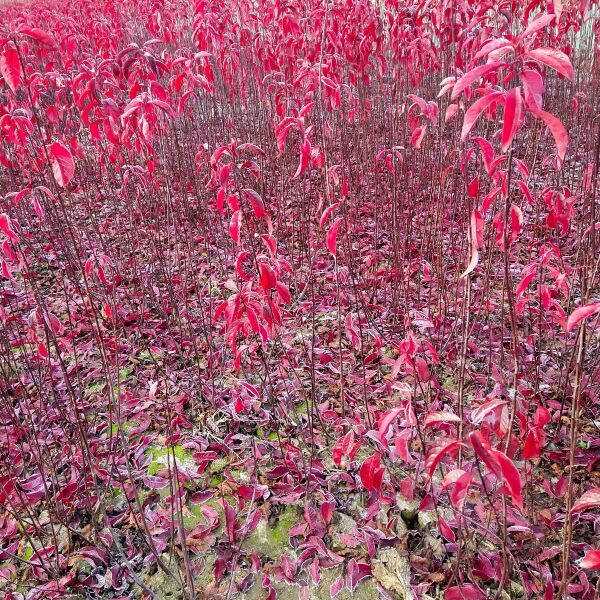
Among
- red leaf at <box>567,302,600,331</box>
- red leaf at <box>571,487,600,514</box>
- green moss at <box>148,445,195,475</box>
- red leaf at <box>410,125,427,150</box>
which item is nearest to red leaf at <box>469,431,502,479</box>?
red leaf at <box>571,487,600,514</box>

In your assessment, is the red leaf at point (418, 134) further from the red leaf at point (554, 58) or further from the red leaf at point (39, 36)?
the red leaf at point (39, 36)

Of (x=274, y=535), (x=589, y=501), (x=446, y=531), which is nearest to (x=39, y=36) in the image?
(x=589, y=501)

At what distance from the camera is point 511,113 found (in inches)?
37.1

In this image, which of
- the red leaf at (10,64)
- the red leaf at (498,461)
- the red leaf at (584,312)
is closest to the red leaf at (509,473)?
the red leaf at (498,461)

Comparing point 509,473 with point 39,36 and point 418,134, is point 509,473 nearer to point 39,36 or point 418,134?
point 39,36

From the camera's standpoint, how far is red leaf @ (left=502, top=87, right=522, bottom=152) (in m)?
0.93

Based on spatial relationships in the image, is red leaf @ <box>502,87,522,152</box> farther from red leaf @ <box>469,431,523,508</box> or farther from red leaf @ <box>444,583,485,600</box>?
red leaf @ <box>444,583,485,600</box>

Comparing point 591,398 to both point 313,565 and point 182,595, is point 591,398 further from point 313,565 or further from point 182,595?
point 182,595

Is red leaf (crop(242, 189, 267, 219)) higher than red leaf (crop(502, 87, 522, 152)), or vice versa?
red leaf (crop(502, 87, 522, 152))

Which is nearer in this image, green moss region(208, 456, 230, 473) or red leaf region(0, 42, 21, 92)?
red leaf region(0, 42, 21, 92)

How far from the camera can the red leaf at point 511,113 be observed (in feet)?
3.04

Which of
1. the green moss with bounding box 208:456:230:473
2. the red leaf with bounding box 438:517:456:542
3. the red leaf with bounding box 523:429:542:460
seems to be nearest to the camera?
the red leaf with bounding box 523:429:542:460

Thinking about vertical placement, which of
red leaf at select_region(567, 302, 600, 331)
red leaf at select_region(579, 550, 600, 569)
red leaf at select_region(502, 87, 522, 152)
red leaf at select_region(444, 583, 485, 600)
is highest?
red leaf at select_region(502, 87, 522, 152)

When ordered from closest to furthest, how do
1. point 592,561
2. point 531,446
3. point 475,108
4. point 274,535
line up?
point 592,561 < point 475,108 < point 531,446 < point 274,535
